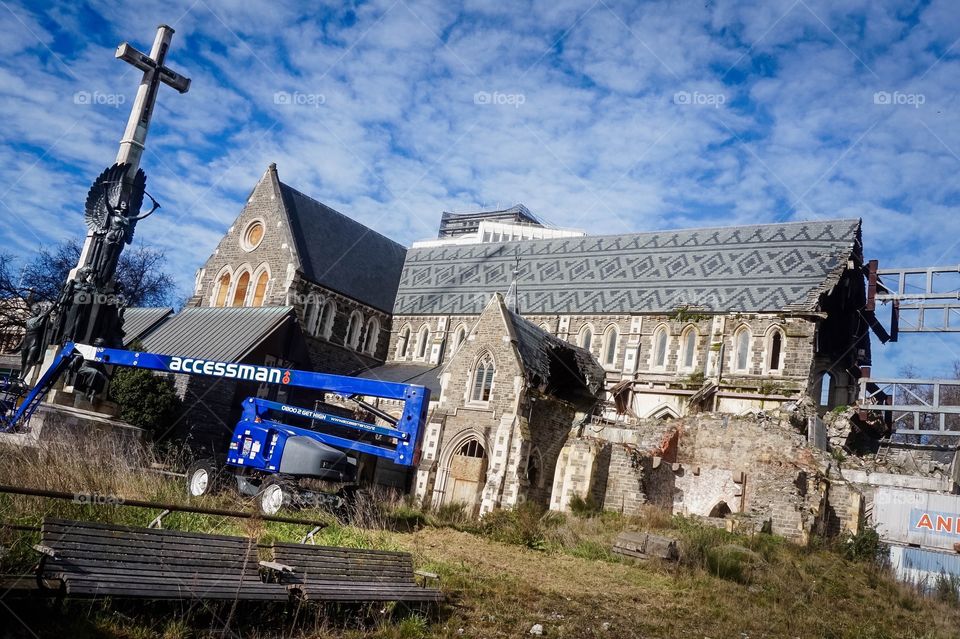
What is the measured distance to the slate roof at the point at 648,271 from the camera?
1179 inches

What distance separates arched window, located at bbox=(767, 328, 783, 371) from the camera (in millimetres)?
28408

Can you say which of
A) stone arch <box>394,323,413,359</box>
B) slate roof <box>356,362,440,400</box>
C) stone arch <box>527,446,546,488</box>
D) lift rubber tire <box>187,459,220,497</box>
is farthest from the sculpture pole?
stone arch <box>394,323,413,359</box>

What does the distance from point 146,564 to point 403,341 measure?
31262mm

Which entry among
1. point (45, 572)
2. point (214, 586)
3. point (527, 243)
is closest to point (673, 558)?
A: point (214, 586)

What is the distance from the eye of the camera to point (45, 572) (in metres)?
6.39

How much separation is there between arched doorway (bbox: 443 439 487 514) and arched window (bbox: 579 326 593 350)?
31.7 feet

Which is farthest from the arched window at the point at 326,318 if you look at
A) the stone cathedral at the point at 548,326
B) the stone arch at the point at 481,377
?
the stone arch at the point at 481,377

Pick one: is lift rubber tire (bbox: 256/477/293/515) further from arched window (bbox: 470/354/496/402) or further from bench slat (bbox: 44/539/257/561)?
arched window (bbox: 470/354/496/402)

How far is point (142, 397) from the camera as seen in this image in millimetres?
24141

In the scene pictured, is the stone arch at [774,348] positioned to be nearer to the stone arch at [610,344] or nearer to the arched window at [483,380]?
the stone arch at [610,344]

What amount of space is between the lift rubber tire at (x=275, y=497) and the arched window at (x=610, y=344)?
19893 mm

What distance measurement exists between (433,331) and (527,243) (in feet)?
24.1

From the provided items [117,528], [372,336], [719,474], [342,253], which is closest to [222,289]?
[342,253]

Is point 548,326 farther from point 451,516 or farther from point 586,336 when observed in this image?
point 451,516
